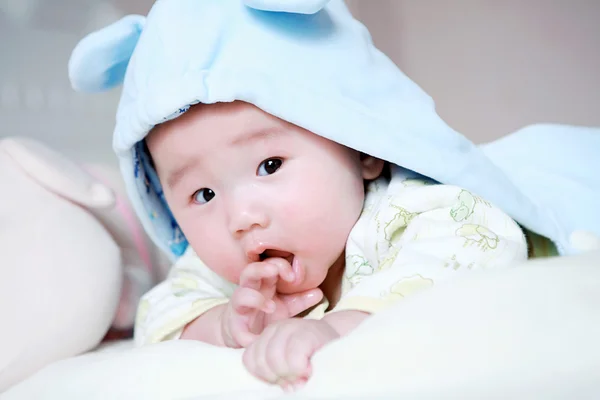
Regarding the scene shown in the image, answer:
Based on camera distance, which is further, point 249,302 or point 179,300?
point 179,300

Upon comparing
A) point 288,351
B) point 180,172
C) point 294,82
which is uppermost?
point 294,82

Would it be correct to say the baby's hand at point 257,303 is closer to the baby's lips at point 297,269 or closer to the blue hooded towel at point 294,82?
the baby's lips at point 297,269

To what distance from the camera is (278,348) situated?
56cm

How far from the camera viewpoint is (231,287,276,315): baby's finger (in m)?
0.72

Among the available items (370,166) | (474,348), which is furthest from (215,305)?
(474,348)

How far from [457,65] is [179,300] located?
83 centimetres

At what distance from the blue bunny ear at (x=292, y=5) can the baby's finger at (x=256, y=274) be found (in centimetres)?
31

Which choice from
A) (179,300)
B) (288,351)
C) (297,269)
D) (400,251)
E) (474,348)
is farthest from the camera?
(179,300)

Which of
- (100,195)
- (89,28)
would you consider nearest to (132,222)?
(100,195)

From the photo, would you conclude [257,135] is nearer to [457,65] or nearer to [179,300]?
[179,300]

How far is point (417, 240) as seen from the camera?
2.41ft

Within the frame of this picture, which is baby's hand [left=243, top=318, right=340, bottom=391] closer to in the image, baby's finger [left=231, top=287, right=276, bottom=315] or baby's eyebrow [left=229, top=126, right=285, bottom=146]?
baby's finger [left=231, top=287, right=276, bottom=315]

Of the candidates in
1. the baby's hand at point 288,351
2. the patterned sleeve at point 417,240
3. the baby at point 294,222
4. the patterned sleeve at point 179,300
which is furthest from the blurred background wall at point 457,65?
the baby's hand at point 288,351

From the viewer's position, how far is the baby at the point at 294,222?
0.70m
